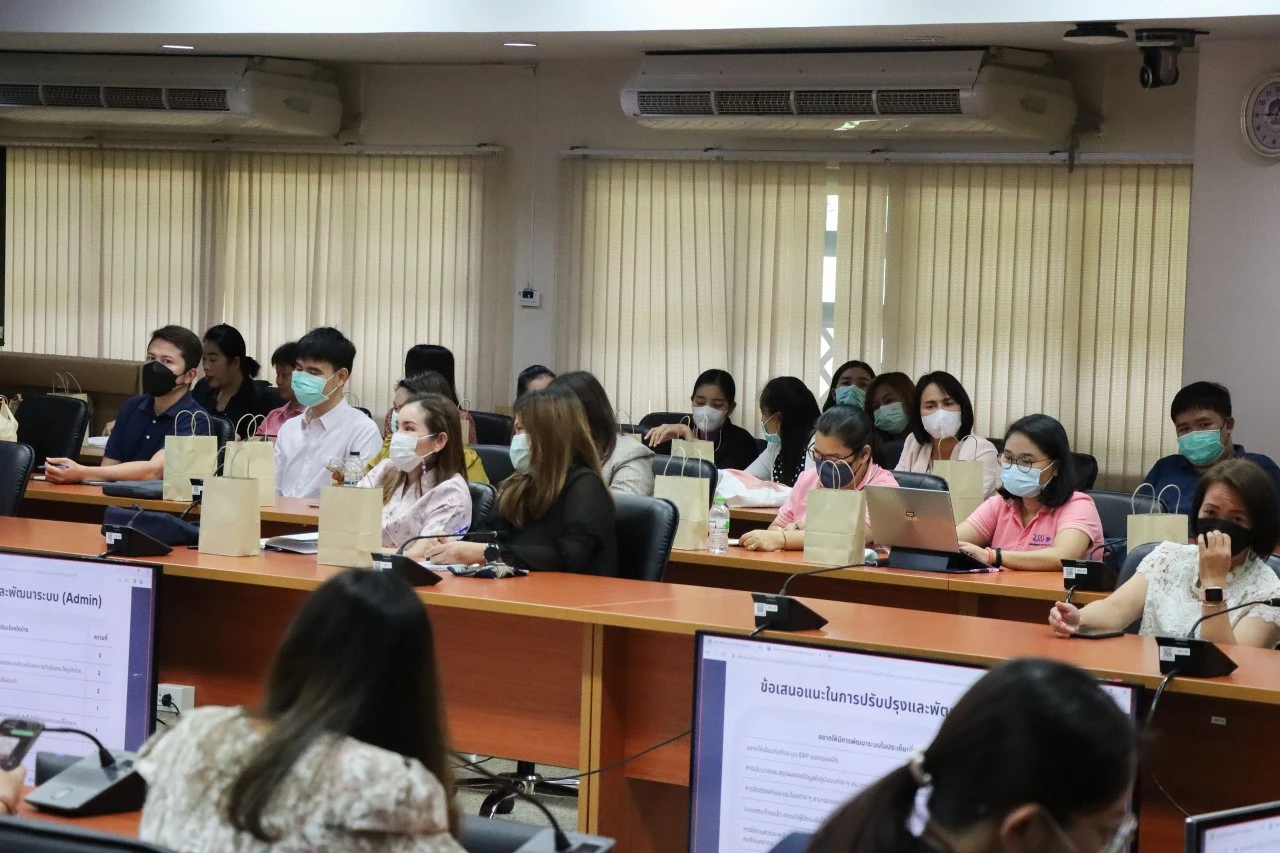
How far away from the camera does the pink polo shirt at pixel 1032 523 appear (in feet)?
16.2

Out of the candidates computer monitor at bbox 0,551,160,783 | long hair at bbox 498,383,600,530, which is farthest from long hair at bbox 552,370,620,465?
computer monitor at bbox 0,551,160,783

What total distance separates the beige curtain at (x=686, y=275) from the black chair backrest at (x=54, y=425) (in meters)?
3.09

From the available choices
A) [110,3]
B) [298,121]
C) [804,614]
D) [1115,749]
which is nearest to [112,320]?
[298,121]

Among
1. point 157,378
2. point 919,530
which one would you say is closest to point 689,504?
point 919,530

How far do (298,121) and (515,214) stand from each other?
4.23 ft

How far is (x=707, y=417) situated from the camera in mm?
7508

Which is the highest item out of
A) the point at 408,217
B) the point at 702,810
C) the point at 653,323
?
the point at 408,217

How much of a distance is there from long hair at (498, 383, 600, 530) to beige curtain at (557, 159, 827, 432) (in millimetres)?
4264

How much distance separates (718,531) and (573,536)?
95 cm

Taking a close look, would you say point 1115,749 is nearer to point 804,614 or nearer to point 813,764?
point 813,764

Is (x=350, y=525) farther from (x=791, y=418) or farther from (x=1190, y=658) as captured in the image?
(x=791, y=418)

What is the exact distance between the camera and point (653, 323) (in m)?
8.74

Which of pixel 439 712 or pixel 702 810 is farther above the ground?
pixel 439 712

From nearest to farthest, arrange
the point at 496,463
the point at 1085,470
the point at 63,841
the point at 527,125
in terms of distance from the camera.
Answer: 1. the point at 63,841
2. the point at 496,463
3. the point at 1085,470
4. the point at 527,125
